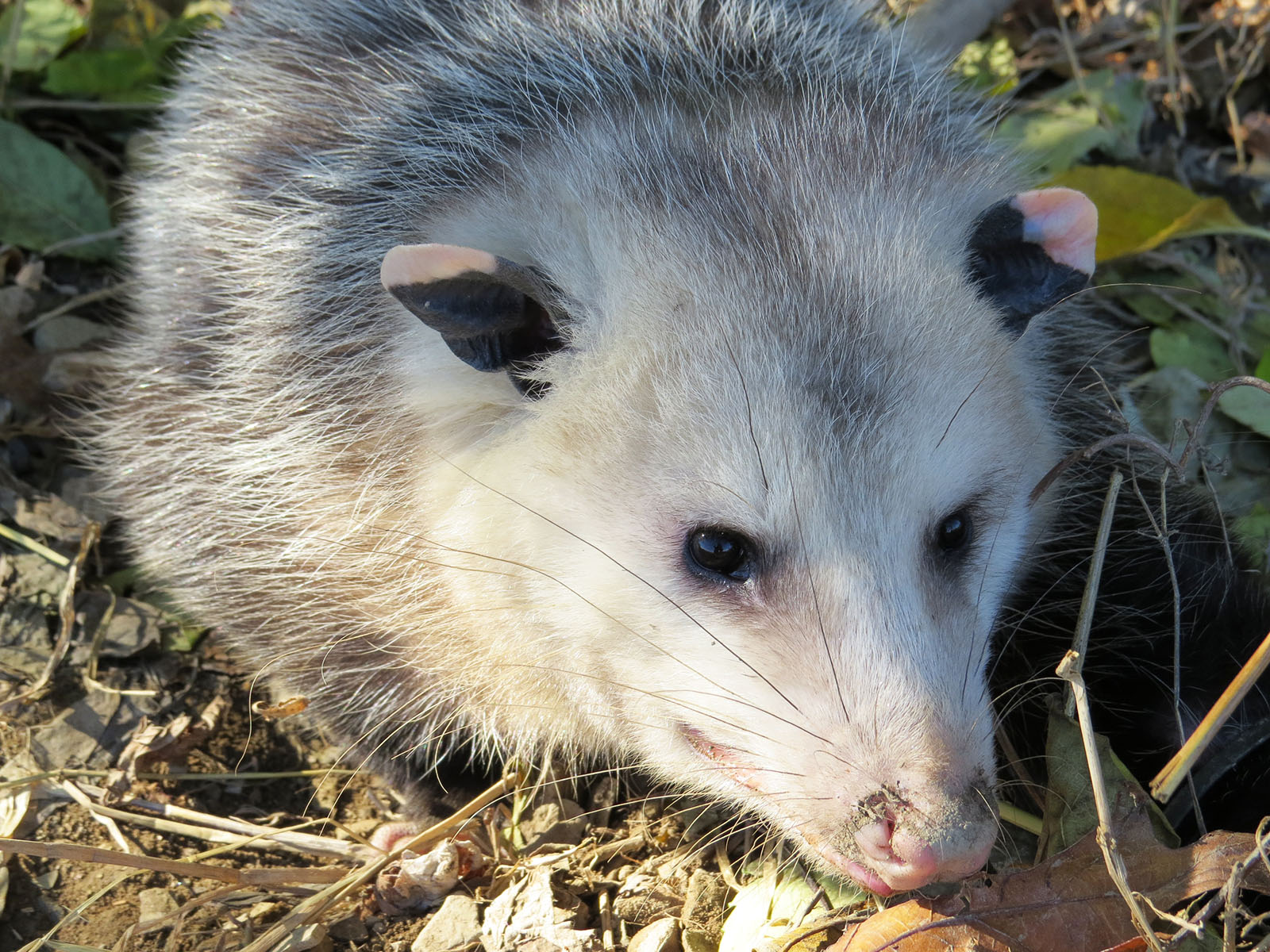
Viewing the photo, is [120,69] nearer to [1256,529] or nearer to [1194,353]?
[1194,353]

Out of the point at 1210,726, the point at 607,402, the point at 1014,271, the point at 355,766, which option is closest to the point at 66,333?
the point at 355,766

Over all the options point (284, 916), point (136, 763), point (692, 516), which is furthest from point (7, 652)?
point (692, 516)

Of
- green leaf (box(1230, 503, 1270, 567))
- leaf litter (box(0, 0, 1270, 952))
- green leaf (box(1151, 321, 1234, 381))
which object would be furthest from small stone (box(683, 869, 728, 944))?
green leaf (box(1151, 321, 1234, 381))

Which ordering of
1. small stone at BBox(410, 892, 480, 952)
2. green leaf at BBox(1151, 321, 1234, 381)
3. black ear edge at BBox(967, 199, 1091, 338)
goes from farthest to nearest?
green leaf at BBox(1151, 321, 1234, 381) < small stone at BBox(410, 892, 480, 952) < black ear edge at BBox(967, 199, 1091, 338)

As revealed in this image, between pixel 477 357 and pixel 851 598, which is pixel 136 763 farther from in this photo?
pixel 851 598

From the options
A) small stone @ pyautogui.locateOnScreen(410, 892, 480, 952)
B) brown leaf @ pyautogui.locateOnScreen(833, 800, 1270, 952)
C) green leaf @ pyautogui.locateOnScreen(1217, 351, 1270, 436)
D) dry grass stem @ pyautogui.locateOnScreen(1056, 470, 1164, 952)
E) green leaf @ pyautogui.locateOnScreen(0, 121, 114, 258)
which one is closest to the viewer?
dry grass stem @ pyautogui.locateOnScreen(1056, 470, 1164, 952)

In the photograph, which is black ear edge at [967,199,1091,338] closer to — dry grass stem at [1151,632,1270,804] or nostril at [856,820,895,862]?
dry grass stem at [1151,632,1270,804]
